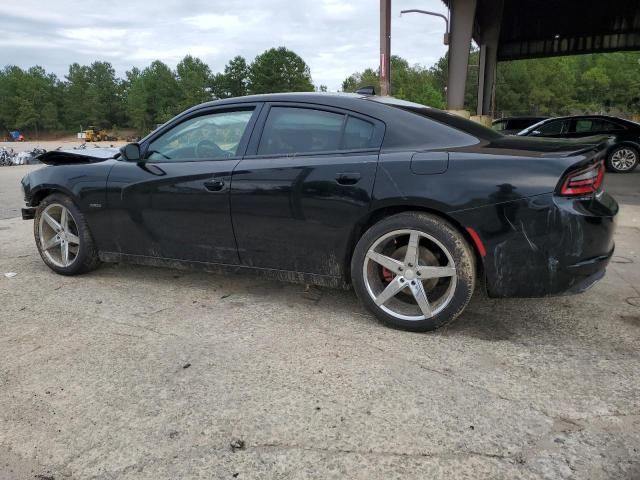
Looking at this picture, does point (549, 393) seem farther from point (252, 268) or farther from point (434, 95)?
point (434, 95)

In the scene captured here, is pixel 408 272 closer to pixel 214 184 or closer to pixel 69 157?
A: pixel 214 184

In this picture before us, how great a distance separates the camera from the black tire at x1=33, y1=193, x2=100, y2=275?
427 centimetres

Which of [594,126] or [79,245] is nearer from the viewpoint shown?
[79,245]

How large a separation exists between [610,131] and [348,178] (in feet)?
39.8

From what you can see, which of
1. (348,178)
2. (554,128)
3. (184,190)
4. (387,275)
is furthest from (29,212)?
(554,128)

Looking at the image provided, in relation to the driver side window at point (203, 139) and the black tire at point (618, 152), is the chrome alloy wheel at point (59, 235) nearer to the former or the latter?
the driver side window at point (203, 139)

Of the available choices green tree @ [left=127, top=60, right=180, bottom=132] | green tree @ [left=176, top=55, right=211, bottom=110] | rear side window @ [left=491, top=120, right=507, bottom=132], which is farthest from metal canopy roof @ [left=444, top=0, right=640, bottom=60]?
green tree @ [left=127, top=60, right=180, bottom=132]

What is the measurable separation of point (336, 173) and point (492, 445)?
1799 mm

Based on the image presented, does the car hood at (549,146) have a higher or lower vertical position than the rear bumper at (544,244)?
higher

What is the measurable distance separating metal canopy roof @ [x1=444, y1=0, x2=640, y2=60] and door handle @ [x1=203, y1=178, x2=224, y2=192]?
74.9 feet

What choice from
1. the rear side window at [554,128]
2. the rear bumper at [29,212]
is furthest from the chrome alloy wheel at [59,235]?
the rear side window at [554,128]

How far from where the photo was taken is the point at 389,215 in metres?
3.17

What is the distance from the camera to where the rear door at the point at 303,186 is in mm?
3195

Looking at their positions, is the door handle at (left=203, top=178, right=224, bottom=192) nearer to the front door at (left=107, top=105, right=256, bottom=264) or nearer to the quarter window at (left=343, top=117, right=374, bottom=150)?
the front door at (left=107, top=105, right=256, bottom=264)
